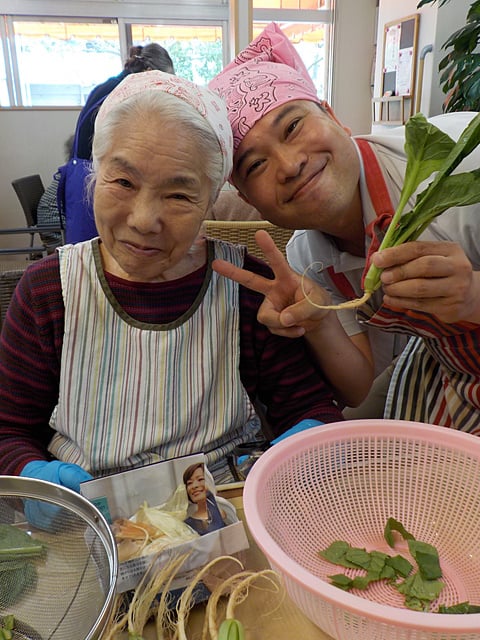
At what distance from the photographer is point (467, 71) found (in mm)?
3271

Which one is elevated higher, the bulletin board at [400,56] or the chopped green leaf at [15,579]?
the bulletin board at [400,56]

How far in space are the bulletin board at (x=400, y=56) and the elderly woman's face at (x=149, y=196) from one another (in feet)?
15.3

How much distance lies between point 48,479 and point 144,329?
357 mm

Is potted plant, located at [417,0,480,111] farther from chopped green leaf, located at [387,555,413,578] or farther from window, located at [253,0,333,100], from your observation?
window, located at [253,0,333,100]

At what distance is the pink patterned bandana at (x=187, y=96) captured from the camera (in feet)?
3.30

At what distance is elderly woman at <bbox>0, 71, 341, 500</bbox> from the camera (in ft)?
3.29

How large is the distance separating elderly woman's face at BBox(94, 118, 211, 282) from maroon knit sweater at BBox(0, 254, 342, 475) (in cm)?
9

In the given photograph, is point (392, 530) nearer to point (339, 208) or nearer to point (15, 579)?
point (15, 579)

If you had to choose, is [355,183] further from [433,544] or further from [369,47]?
[369,47]

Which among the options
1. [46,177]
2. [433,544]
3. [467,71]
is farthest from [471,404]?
[46,177]

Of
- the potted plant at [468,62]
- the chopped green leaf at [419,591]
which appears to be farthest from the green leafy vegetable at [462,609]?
the potted plant at [468,62]

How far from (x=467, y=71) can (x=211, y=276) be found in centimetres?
293

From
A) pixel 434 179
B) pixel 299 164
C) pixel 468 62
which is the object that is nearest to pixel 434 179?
pixel 434 179

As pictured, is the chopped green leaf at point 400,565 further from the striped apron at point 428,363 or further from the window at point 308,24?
the window at point 308,24
